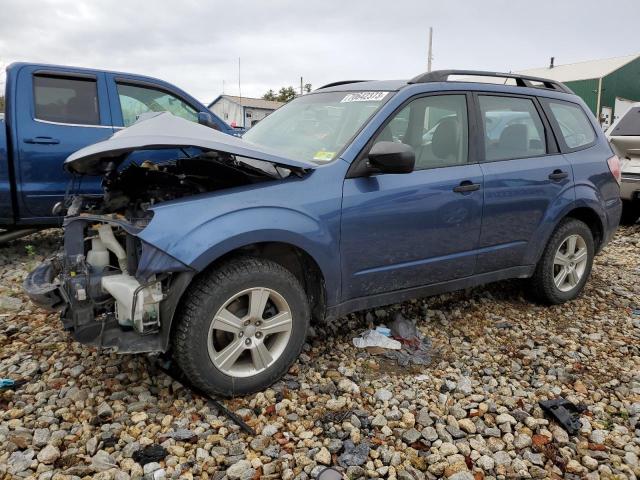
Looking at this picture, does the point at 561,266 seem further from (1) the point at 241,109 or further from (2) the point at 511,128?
(1) the point at 241,109

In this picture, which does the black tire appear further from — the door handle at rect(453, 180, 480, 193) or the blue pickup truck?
the blue pickup truck

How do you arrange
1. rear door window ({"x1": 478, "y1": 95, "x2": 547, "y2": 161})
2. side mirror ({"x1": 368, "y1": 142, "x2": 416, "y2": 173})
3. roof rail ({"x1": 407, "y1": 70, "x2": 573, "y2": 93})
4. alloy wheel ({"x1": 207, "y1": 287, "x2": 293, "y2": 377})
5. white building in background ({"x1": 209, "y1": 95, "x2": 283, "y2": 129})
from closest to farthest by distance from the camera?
alloy wheel ({"x1": 207, "y1": 287, "x2": 293, "y2": 377}) < side mirror ({"x1": 368, "y1": 142, "x2": 416, "y2": 173}) < roof rail ({"x1": 407, "y1": 70, "x2": 573, "y2": 93}) < rear door window ({"x1": 478, "y1": 95, "x2": 547, "y2": 161}) < white building in background ({"x1": 209, "y1": 95, "x2": 283, "y2": 129})

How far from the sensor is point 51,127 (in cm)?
516

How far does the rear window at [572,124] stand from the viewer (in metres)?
4.29

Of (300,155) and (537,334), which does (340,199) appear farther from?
(537,334)

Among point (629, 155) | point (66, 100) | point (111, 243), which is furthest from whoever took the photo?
point (629, 155)

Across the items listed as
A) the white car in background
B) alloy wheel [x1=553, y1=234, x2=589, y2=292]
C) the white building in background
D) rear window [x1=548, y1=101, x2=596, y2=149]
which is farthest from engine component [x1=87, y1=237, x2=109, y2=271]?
the white building in background

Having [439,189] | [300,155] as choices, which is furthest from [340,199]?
[439,189]

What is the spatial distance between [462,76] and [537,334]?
2.04m

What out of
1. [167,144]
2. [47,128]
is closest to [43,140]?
[47,128]

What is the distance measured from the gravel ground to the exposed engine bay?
48cm

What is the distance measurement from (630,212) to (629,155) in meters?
0.93

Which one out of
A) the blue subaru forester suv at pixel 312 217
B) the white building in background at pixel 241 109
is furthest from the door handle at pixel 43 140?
the white building in background at pixel 241 109

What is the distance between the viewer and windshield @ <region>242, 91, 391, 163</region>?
129 inches
